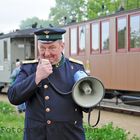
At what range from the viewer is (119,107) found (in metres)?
16.5

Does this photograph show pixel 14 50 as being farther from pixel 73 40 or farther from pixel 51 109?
pixel 51 109

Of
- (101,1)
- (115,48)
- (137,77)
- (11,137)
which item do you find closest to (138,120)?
(137,77)

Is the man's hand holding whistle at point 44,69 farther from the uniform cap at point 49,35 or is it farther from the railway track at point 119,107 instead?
the railway track at point 119,107

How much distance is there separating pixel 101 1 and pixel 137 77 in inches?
928

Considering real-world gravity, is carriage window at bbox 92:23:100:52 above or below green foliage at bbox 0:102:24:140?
above

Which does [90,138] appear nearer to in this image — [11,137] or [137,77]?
[11,137]

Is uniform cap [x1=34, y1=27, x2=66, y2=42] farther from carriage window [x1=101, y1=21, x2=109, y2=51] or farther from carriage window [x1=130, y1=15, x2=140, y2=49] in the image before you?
carriage window [x1=101, y1=21, x2=109, y2=51]

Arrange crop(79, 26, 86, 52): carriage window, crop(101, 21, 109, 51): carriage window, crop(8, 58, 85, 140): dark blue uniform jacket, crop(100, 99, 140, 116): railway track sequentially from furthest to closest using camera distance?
crop(79, 26, 86, 52): carriage window < crop(101, 21, 109, 51): carriage window < crop(100, 99, 140, 116): railway track < crop(8, 58, 85, 140): dark blue uniform jacket

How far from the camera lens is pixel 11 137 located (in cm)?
852

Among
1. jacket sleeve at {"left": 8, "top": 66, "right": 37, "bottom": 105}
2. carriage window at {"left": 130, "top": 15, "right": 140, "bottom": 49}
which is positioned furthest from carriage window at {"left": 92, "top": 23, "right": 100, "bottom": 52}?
jacket sleeve at {"left": 8, "top": 66, "right": 37, "bottom": 105}

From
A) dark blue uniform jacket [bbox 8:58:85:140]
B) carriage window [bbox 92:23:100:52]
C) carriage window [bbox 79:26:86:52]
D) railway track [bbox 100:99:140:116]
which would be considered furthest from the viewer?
carriage window [bbox 79:26:86:52]

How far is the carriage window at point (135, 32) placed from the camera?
50.1 feet

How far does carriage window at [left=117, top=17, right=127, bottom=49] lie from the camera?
15883mm

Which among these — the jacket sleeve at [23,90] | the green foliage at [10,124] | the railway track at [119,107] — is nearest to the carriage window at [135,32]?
the railway track at [119,107]
